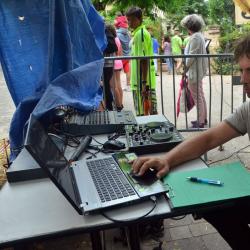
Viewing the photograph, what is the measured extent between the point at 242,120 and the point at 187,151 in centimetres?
38

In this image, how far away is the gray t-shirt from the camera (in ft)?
6.25

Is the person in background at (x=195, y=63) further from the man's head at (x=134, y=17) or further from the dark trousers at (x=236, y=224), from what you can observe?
the dark trousers at (x=236, y=224)

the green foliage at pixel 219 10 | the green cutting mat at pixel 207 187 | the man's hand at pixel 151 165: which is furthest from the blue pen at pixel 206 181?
the green foliage at pixel 219 10

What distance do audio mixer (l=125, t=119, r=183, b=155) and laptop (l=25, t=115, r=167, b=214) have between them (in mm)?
190

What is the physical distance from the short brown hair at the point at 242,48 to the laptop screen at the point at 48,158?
3.58 ft

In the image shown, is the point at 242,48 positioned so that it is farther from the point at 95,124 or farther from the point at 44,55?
the point at 44,55

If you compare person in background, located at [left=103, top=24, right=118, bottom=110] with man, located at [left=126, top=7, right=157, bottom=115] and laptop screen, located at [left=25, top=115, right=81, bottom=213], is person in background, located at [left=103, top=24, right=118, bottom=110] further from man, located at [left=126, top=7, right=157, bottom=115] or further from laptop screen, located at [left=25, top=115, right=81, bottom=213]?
laptop screen, located at [left=25, top=115, right=81, bottom=213]

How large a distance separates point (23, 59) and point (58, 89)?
0.48 m

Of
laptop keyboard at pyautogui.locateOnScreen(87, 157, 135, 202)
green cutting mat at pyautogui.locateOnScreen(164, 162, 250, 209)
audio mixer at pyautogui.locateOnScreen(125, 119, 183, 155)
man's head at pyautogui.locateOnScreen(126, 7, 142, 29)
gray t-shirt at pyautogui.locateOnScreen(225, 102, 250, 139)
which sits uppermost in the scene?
man's head at pyautogui.locateOnScreen(126, 7, 142, 29)

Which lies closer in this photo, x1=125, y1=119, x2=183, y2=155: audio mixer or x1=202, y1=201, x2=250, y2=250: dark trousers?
x1=202, y1=201, x2=250, y2=250: dark trousers

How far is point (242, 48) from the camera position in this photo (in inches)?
72.1

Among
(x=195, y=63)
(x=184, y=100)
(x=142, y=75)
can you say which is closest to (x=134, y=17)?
(x=142, y=75)

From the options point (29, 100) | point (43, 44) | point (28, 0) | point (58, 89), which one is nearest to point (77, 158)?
point (58, 89)

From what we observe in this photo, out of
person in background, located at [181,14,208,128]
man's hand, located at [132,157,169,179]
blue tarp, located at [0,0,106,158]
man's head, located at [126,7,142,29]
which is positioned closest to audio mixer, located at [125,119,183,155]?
man's hand, located at [132,157,169,179]
